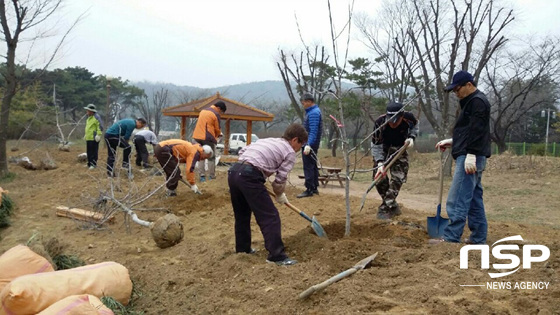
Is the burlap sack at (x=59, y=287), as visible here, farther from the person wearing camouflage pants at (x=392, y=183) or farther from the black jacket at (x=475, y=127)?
the person wearing camouflage pants at (x=392, y=183)

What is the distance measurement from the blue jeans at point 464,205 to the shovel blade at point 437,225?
413 millimetres

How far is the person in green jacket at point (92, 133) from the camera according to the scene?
10812 millimetres

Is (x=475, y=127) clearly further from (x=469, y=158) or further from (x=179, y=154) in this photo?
(x=179, y=154)

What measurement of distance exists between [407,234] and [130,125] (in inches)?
293

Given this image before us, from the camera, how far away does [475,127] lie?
405cm

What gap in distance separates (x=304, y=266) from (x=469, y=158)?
1.77 meters

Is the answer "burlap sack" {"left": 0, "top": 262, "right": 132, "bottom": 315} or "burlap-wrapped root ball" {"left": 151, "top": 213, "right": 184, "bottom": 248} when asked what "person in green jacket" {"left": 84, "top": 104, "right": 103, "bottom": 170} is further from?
"burlap sack" {"left": 0, "top": 262, "right": 132, "bottom": 315}

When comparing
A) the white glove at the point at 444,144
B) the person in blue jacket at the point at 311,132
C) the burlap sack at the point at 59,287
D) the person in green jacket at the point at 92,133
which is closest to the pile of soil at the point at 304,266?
the burlap sack at the point at 59,287

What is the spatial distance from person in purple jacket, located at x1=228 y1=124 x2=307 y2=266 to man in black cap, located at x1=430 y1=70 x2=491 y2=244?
57.1 inches

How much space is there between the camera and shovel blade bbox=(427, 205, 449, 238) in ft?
15.2

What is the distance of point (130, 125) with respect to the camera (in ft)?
33.5

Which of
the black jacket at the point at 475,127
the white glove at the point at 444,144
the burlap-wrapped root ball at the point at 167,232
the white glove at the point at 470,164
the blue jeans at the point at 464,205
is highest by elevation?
the black jacket at the point at 475,127

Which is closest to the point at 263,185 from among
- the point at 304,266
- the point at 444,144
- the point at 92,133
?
the point at 304,266

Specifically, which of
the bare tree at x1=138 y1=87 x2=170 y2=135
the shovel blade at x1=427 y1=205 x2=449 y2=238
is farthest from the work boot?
the bare tree at x1=138 y1=87 x2=170 y2=135
